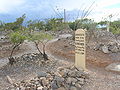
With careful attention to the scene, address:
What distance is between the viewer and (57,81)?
5289mm

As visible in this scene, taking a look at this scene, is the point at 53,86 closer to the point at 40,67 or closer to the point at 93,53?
the point at 40,67

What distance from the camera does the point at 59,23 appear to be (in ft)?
74.1

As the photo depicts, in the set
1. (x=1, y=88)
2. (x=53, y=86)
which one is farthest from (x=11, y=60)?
(x=53, y=86)

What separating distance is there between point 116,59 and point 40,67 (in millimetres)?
4017

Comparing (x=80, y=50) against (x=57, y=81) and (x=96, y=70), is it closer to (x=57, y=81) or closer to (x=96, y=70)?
(x=96, y=70)

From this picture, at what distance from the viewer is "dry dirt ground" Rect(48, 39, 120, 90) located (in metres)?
5.44

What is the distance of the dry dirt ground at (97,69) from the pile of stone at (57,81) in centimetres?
30

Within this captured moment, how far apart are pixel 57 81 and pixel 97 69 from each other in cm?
265

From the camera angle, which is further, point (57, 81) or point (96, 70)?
point (96, 70)

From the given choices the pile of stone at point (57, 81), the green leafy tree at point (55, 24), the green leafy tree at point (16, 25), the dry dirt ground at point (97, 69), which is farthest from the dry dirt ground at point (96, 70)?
the green leafy tree at point (55, 24)

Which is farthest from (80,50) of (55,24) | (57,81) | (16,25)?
(55,24)

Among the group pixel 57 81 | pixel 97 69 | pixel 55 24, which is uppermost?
pixel 55 24

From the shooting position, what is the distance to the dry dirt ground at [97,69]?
5.44 metres

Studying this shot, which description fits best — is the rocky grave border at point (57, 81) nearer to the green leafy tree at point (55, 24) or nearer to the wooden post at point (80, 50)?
the wooden post at point (80, 50)
